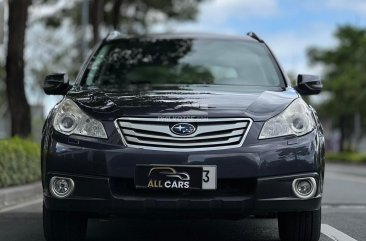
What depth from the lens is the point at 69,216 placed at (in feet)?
14.7

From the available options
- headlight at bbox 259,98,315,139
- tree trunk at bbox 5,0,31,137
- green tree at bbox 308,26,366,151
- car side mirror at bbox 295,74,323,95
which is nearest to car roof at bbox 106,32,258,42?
car side mirror at bbox 295,74,323,95

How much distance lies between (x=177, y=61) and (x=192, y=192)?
2346mm

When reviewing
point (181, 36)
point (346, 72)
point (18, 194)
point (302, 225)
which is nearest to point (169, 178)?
point (302, 225)

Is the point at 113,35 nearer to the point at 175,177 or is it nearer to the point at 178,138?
the point at 178,138

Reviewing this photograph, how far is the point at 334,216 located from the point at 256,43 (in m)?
2.02

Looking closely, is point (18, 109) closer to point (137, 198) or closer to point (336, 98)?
point (137, 198)

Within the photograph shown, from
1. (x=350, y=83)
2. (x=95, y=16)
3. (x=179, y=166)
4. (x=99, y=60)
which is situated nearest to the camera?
(x=179, y=166)

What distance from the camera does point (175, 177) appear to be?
13.1 feet

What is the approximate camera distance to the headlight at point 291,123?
4.16m

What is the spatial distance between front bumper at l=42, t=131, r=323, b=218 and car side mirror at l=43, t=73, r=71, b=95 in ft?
3.74

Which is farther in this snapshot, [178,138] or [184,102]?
[184,102]

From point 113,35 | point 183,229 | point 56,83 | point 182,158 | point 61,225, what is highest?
point 113,35

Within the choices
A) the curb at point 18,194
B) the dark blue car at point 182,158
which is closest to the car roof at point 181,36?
the dark blue car at point 182,158

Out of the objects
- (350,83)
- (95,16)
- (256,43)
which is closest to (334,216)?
(256,43)
